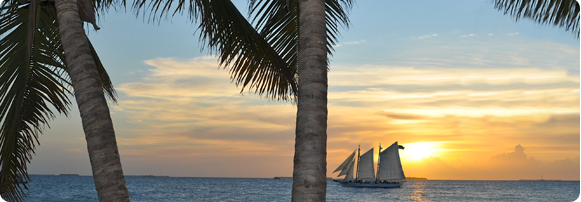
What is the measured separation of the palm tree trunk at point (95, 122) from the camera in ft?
13.8

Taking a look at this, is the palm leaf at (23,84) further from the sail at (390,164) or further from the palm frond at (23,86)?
the sail at (390,164)

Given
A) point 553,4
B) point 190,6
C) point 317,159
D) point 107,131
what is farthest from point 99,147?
point 553,4

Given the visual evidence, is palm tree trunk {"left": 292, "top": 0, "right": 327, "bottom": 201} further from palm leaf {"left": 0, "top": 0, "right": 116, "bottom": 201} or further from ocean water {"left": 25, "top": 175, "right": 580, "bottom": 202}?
ocean water {"left": 25, "top": 175, "right": 580, "bottom": 202}

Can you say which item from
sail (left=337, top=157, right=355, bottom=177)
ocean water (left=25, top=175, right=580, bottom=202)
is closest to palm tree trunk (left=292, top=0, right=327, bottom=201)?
ocean water (left=25, top=175, right=580, bottom=202)

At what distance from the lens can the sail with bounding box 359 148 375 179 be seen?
300ft

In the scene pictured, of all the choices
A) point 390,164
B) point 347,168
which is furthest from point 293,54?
point 347,168

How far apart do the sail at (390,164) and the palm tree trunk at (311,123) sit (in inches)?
3202

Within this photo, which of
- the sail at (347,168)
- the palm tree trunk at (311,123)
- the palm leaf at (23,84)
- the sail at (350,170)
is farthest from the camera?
the sail at (350,170)

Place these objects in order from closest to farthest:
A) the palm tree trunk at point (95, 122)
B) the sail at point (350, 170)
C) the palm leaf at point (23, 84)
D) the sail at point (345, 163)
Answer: the palm tree trunk at point (95, 122), the palm leaf at point (23, 84), the sail at point (345, 163), the sail at point (350, 170)

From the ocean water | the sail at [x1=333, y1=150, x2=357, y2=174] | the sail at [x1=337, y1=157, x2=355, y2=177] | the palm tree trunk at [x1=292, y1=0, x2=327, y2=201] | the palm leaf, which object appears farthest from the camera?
the sail at [x1=337, y1=157, x2=355, y2=177]

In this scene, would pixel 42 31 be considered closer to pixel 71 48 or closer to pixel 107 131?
pixel 71 48

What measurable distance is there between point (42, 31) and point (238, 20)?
2.89 meters

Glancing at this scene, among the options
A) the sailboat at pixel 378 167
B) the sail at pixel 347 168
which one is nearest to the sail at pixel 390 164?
the sailboat at pixel 378 167

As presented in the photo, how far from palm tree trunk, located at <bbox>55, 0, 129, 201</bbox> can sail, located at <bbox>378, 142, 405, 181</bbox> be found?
82.1 meters
